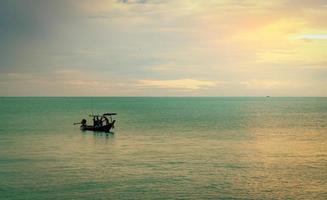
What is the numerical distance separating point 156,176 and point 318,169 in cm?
1542

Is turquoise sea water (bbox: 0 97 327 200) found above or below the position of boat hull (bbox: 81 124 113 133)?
below

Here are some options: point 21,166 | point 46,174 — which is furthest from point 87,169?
point 21,166

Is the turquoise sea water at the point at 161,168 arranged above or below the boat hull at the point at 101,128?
below

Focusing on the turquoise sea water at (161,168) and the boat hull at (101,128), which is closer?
Result: the turquoise sea water at (161,168)

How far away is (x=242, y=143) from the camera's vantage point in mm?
59875

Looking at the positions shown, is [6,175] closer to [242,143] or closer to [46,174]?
[46,174]

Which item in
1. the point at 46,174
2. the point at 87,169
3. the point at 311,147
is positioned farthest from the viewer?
the point at 311,147

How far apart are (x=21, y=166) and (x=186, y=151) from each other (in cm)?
1914

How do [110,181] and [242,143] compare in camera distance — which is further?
[242,143]

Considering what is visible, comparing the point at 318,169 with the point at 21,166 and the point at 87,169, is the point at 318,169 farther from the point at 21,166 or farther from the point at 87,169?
the point at 21,166

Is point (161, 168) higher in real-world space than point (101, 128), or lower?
lower

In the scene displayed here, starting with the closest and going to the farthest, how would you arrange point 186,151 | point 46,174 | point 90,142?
point 46,174 → point 186,151 → point 90,142

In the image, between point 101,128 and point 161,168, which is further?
point 101,128

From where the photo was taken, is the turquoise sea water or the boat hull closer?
the turquoise sea water
